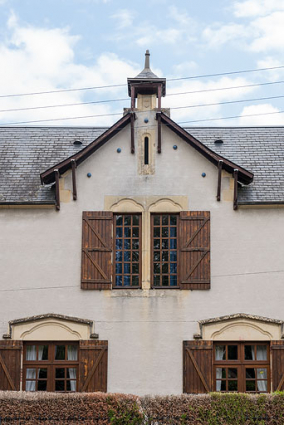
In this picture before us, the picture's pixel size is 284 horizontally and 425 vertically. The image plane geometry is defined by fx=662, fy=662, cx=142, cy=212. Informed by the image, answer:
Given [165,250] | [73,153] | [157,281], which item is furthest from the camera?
[73,153]

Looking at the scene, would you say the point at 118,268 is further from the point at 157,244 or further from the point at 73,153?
the point at 73,153

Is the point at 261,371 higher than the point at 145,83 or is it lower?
lower

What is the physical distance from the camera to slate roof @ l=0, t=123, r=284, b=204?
60.0ft

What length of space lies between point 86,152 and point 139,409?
23.8ft

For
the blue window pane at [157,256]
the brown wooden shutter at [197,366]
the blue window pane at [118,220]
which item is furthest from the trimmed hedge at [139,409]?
the blue window pane at [118,220]

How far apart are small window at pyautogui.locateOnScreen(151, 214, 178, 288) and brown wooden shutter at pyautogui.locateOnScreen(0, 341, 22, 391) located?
397 centimetres

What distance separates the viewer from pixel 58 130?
21.4m

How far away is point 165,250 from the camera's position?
17.7 m

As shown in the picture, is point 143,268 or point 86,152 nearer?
point 143,268

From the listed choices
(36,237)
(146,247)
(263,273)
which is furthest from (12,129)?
(263,273)

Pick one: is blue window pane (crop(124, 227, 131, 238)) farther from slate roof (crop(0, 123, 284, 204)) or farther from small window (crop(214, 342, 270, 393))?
small window (crop(214, 342, 270, 393))

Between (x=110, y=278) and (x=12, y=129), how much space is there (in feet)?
22.7

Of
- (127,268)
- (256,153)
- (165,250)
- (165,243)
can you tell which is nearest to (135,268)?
(127,268)

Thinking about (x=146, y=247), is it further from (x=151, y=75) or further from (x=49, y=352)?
(x=151, y=75)
